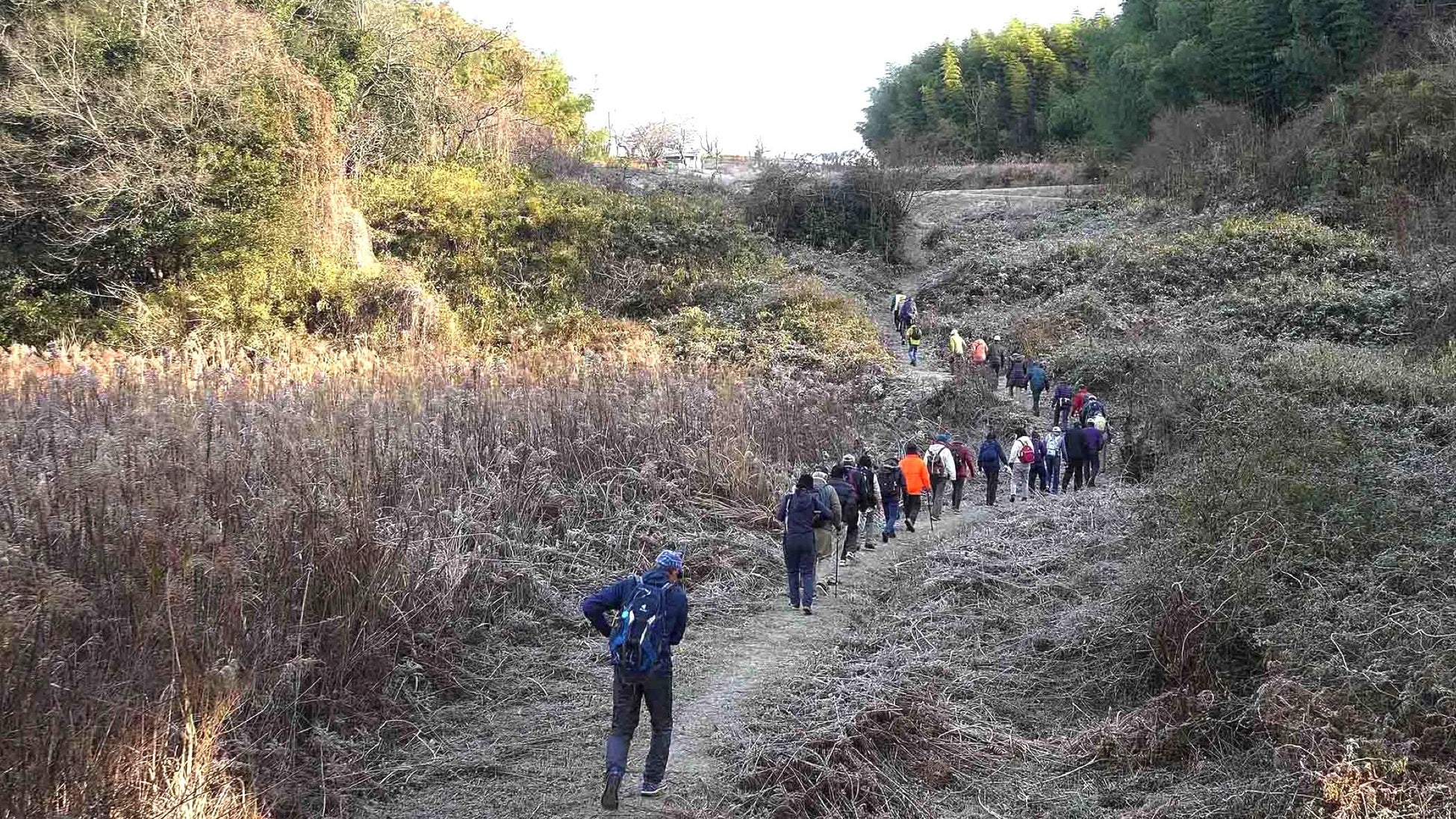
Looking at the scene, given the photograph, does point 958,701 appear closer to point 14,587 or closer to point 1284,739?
point 1284,739

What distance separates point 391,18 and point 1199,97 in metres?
28.9

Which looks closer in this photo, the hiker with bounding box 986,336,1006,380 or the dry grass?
the dry grass

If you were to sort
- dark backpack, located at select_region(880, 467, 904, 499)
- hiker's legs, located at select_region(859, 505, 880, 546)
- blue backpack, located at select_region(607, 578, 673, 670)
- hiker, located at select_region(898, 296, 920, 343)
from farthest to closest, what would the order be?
hiker, located at select_region(898, 296, 920, 343)
dark backpack, located at select_region(880, 467, 904, 499)
hiker's legs, located at select_region(859, 505, 880, 546)
blue backpack, located at select_region(607, 578, 673, 670)

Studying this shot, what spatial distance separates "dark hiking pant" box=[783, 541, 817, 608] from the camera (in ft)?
28.5

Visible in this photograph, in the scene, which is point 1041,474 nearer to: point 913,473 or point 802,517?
point 913,473

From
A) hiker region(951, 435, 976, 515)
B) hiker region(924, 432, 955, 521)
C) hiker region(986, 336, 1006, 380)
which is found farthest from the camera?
hiker region(986, 336, 1006, 380)

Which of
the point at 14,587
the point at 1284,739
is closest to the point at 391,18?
the point at 14,587

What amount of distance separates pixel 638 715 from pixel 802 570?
3.61 m

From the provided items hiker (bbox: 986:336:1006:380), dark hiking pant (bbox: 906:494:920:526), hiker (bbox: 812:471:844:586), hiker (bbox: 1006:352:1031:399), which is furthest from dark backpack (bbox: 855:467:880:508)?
hiker (bbox: 986:336:1006:380)

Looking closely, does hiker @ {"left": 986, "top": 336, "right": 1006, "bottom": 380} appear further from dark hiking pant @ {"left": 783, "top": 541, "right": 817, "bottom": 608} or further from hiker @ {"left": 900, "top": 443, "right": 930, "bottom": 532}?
dark hiking pant @ {"left": 783, "top": 541, "right": 817, "bottom": 608}

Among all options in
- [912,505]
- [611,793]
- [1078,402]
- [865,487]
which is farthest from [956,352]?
[611,793]

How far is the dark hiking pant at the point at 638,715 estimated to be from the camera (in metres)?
5.33

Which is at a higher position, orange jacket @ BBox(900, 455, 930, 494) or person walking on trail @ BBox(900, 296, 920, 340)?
person walking on trail @ BBox(900, 296, 920, 340)

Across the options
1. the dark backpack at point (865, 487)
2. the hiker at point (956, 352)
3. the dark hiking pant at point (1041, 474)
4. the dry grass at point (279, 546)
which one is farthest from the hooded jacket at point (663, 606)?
the hiker at point (956, 352)
